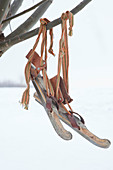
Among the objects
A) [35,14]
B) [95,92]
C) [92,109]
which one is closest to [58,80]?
[35,14]

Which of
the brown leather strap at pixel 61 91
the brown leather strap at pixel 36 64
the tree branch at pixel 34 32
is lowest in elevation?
the brown leather strap at pixel 61 91

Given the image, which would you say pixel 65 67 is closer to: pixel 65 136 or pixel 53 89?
pixel 53 89

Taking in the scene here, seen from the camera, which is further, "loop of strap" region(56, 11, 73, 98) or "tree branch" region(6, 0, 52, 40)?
"tree branch" region(6, 0, 52, 40)

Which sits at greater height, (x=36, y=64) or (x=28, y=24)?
(x=28, y=24)

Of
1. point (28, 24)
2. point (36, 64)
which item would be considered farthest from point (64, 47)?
point (28, 24)

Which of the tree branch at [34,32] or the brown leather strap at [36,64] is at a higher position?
the tree branch at [34,32]

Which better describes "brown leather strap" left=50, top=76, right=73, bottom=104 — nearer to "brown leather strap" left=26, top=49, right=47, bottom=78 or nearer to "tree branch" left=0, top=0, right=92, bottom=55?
"brown leather strap" left=26, top=49, right=47, bottom=78

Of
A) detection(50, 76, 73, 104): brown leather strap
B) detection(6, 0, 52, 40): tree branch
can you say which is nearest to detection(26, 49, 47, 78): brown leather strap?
detection(50, 76, 73, 104): brown leather strap

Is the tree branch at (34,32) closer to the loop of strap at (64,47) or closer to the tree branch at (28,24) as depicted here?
the loop of strap at (64,47)

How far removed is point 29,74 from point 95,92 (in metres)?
2.74

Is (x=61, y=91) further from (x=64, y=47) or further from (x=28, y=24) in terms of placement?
(x=28, y=24)

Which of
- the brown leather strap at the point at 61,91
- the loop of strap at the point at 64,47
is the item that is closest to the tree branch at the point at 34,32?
the loop of strap at the point at 64,47

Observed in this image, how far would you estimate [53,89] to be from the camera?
0.74 meters

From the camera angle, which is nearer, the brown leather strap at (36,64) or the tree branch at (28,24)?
the brown leather strap at (36,64)
